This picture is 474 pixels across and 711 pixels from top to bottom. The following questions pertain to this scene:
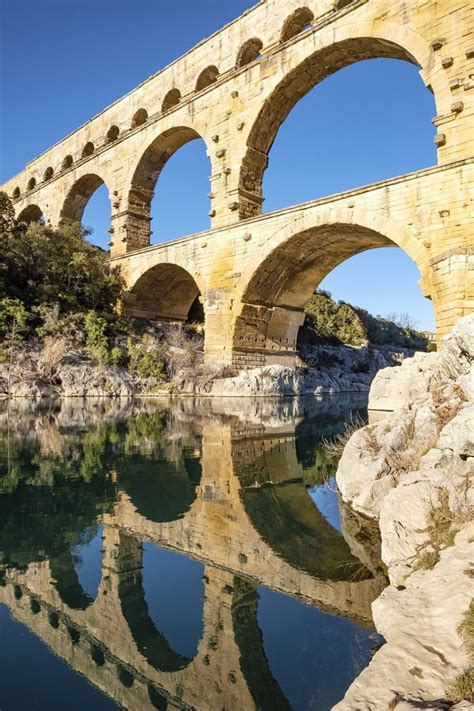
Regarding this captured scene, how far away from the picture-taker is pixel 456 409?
440 centimetres

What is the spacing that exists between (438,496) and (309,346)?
80.1 ft

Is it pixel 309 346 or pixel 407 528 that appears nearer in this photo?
pixel 407 528

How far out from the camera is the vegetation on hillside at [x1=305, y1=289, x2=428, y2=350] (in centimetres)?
3102

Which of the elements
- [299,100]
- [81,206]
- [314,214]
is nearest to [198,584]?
[314,214]

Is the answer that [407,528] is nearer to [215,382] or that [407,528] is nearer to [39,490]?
[39,490]

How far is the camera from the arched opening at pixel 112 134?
2381 centimetres

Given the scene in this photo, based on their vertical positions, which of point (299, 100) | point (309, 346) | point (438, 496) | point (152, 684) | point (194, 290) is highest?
point (299, 100)

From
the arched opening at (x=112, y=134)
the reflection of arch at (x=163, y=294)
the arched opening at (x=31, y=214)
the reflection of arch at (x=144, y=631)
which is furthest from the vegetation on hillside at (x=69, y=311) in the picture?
the reflection of arch at (x=144, y=631)

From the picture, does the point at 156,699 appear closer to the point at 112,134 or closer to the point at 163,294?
the point at 163,294

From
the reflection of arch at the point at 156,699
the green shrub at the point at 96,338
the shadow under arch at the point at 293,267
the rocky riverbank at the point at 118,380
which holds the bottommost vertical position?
the reflection of arch at the point at 156,699

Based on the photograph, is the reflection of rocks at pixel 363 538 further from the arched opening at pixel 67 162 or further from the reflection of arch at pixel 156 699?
the arched opening at pixel 67 162

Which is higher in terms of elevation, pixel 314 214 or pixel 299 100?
pixel 299 100

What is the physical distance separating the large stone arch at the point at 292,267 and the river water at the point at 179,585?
8254 millimetres

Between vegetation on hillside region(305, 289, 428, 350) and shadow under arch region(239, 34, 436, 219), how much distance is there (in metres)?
13.0
